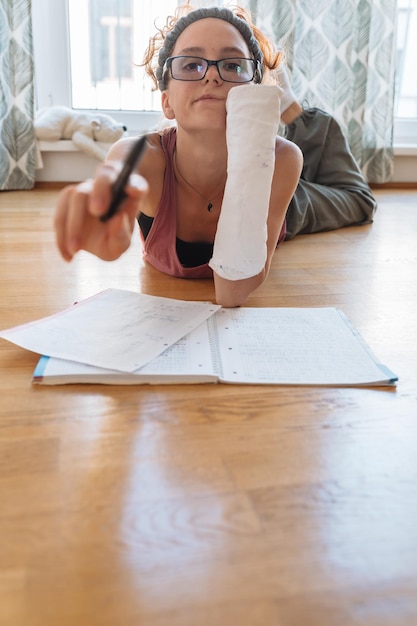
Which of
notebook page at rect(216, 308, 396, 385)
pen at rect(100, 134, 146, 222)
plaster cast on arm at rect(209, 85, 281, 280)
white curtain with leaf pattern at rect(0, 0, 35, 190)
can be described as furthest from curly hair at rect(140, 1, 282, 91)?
white curtain with leaf pattern at rect(0, 0, 35, 190)

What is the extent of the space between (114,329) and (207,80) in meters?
0.53

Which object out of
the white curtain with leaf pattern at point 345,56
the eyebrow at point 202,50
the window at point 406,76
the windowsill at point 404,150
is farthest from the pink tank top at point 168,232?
the window at point 406,76

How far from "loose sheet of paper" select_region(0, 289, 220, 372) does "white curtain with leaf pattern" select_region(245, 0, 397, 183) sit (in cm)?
202

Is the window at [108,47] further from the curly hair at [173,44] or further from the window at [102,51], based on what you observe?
the curly hair at [173,44]

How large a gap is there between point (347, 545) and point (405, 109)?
3.15 metres

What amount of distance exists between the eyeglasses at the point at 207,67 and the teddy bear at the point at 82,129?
65.7 inches

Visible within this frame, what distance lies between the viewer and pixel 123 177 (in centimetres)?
53

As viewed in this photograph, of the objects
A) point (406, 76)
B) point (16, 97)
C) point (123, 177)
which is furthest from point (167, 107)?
point (406, 76)

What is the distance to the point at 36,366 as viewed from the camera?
0.87 m

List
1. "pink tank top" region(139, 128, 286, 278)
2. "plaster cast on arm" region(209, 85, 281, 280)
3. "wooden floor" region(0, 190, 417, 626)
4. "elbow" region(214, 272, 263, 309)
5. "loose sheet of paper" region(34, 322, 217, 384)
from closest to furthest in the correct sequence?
1. "wooden floor" region(0, 190, 417, 626)
2. "loose sheet of paper" region(34, 322, 217, 384)
3. "plaster cast on arm" region(209, 85, 281, 280)
4. "elbow" region(214, 272, 263, 309)
5. "pink tank top" region(139, 128, 286, 278)

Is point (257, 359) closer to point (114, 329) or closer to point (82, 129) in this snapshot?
point (114, 329)

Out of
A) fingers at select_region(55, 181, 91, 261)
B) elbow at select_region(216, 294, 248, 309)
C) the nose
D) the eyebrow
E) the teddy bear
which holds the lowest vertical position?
elbow at select_region(216, 294, 248, 309)

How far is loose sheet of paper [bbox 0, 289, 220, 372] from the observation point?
0.88 meters

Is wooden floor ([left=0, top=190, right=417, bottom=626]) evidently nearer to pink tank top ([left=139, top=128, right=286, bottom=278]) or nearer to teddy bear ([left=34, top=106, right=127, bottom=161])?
pink tank top ([left=139, top=128, right=286, bottom=278])
